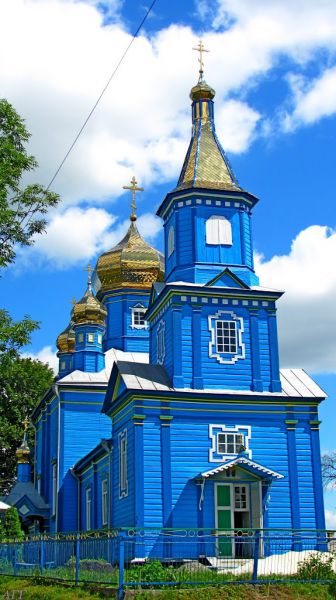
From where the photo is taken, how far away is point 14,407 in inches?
1722

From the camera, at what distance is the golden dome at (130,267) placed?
34688 mm

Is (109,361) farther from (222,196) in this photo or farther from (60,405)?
(222,196)

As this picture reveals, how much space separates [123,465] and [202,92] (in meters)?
11.7

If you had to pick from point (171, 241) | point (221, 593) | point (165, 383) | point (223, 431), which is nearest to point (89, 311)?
point (171, 241)

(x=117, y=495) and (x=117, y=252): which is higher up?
(x=117, y=252)

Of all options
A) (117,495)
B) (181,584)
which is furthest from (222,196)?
(181,584)

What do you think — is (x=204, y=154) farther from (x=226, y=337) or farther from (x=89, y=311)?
(x=89, y=311)

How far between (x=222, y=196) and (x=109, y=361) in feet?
38.2

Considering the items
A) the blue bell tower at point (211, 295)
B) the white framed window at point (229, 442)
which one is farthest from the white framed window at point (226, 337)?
the white framed window at point (229, 442)

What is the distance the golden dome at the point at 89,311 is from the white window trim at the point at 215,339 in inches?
443

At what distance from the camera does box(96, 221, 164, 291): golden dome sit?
34688mm

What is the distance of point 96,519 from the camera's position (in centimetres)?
2575

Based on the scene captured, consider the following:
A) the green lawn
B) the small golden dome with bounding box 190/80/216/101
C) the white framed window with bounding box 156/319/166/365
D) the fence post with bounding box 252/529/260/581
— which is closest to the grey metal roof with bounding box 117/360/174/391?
the white framed window with bounding box 156/319/166/365

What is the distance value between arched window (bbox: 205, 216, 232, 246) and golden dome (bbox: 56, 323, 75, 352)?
45.5ft
